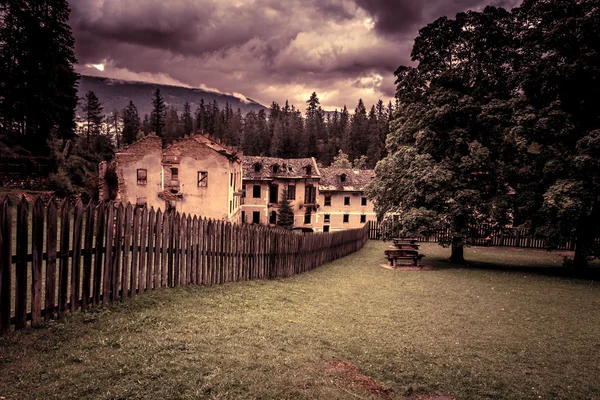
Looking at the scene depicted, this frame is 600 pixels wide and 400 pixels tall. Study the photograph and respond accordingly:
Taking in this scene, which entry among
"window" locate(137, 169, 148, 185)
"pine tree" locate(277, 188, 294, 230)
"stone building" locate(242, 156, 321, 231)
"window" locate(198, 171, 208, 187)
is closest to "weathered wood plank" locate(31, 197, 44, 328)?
"window" locate(198, 171, 208, 187)

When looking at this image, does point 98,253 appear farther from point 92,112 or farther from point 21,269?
point 92,112

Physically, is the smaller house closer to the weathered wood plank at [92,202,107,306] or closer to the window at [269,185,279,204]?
the window at [269,185,279,204]

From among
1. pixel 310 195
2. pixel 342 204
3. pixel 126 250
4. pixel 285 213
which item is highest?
pixel 310 195

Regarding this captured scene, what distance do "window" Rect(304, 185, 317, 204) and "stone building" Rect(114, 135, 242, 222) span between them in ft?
63.9

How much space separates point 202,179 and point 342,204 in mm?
25103

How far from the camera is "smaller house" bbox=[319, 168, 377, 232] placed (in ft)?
166

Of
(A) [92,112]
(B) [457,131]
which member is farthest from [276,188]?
(A) [92,112]

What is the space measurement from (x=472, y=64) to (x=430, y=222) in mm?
9210

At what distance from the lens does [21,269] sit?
5098mm

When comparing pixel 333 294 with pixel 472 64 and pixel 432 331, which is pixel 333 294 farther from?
pixel 472 64

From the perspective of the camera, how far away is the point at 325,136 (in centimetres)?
12494

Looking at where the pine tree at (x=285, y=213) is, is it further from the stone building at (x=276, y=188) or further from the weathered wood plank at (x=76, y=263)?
the weathered wood plank at (x=76, y=263)

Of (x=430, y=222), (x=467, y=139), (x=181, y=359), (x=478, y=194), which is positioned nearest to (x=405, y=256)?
(x=430, y=222)

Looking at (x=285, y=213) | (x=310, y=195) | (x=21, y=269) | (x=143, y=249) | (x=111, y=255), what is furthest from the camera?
(x=310, y=195)
